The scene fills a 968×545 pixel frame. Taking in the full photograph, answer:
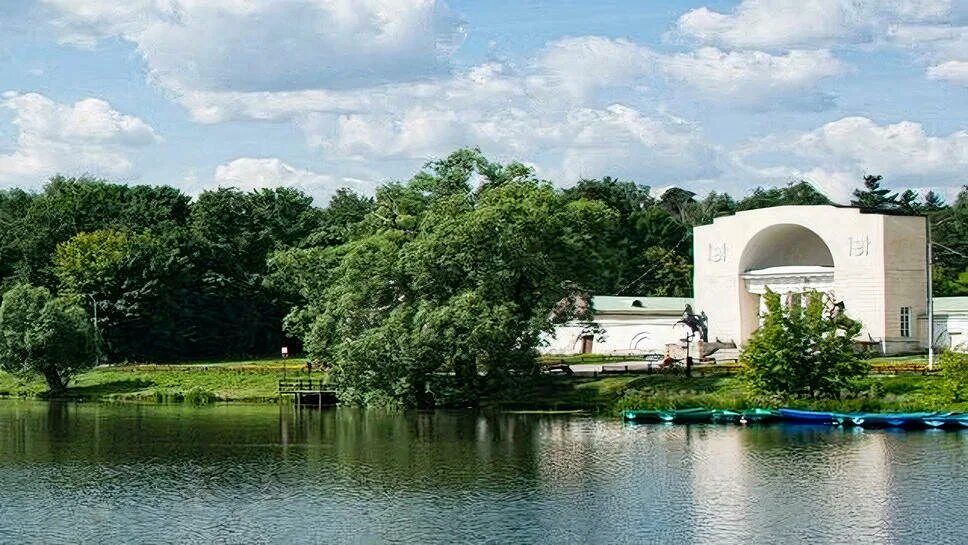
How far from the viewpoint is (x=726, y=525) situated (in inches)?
1296

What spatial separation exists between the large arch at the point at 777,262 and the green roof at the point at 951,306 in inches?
249

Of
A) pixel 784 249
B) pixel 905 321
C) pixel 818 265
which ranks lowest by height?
pixel 905 321

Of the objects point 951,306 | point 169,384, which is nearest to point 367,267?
point 169,384

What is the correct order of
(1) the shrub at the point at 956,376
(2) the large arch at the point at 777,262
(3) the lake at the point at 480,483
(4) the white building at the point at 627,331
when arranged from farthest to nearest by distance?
1. (4) the white building at the point at 627,331
2. (2) the large arch at the point at 777,262
3. (1) the shrub at the point at 956,376
4. (3) the lake at the point at 480,483

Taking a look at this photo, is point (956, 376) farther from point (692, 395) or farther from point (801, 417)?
point (692, 395)

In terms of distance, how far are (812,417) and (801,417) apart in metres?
0.44

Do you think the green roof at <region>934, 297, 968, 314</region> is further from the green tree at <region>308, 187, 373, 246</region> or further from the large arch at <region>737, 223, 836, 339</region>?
the green tree at <region>308, 187, 373, 246</region>

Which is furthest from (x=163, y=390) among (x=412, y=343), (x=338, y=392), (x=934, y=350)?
(x=934, y=350)

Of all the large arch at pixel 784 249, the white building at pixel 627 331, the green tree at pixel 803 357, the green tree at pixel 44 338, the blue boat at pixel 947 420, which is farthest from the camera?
the white building at pixel 627 331

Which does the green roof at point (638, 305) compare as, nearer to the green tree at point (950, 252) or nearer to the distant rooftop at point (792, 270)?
the distant rooftop at point (792, 270)

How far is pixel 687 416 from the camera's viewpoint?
5831cm

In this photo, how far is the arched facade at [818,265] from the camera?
254 ft

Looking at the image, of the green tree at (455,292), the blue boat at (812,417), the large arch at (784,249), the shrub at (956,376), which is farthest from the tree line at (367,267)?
the shrub at (956,376)

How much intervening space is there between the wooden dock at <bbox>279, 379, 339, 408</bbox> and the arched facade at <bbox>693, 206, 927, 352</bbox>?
2615 centimetres
